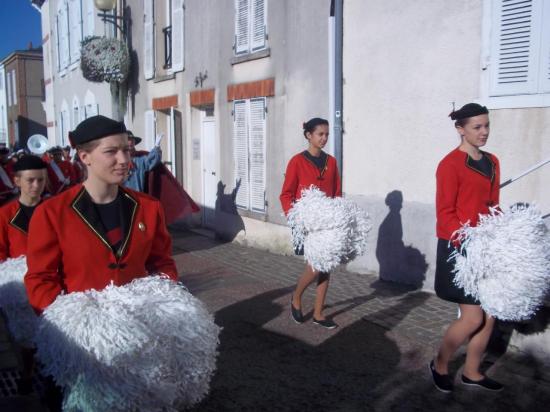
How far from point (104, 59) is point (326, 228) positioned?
10653 mm

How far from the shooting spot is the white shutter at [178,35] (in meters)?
11.8

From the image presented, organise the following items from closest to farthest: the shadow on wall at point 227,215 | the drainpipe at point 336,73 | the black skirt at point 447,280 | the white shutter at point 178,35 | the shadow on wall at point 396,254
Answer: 1. the black skirt at point 447,280
2. the shadow on wall at point 396,254
3. the drainpipe at point 336,73
4. the shadow on wall at point 227,215
5. the white shutter at point 178,35

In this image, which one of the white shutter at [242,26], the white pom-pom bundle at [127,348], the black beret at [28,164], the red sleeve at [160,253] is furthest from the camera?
the white shutter at [242,26]

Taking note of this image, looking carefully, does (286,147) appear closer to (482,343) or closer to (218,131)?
(218,131)

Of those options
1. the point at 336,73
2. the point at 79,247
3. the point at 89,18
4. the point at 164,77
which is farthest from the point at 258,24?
the point at 89,18

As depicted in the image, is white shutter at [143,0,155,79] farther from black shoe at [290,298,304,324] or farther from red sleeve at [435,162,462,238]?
red sleeve at [435,162,462,238]

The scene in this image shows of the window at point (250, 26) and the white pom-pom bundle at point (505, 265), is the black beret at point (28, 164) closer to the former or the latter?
the white pom-pom bundle at point (505, 265)

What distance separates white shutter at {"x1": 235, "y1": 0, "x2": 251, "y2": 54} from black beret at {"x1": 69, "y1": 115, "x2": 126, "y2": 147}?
24.3 ft

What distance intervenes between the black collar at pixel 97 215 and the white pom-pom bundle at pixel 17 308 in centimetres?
127

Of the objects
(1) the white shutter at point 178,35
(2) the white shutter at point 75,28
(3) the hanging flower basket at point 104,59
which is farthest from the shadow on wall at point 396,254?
(2) the white shutter at point 75,28

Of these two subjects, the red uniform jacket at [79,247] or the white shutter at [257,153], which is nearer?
the red uniform jacket at [79,247]

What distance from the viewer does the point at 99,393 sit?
82.7 inches

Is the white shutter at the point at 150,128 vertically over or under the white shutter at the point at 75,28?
under

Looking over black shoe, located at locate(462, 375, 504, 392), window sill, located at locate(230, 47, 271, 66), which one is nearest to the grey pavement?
black shoe, located at locate(462, 375, 504, 392)
